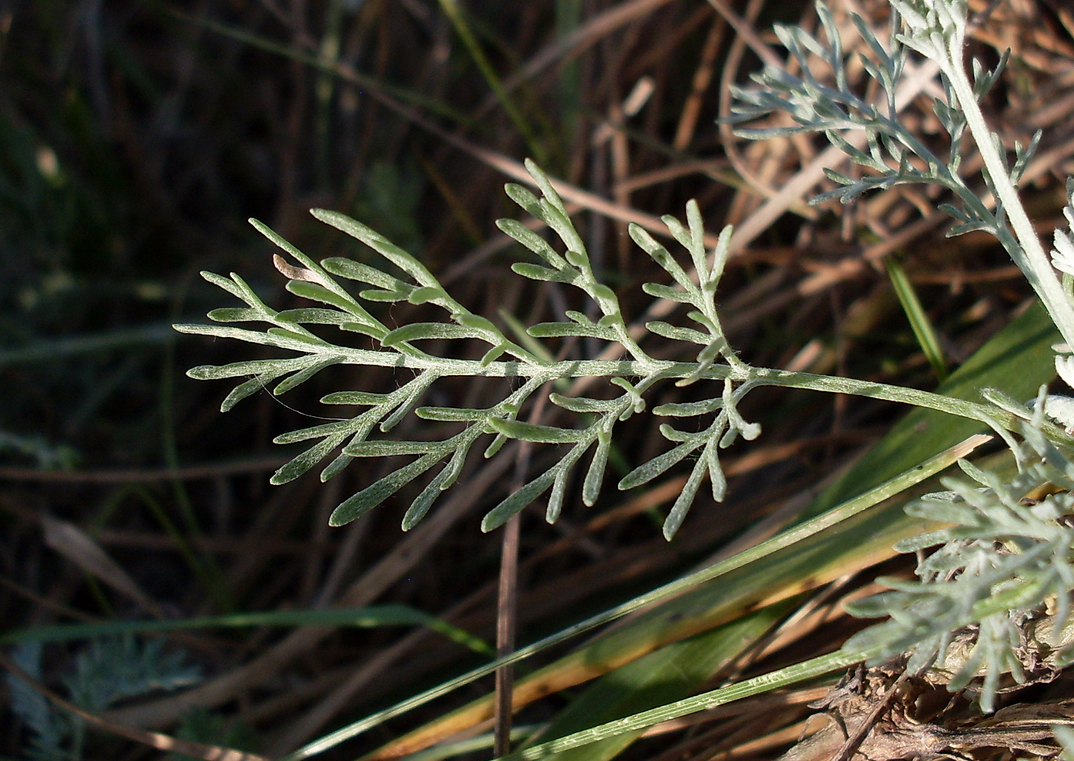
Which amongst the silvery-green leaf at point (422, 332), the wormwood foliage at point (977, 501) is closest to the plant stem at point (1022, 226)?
the wormwood foliage at point (977, 501)

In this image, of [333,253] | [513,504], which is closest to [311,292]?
[513,504]

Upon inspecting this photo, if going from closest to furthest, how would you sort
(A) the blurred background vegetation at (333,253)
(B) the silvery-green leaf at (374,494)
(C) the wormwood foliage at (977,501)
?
→ (C) the wormwood foliage at (977,501) → (B) the silvery-green leaf at (374,494) → (A) the blurred background vegetation at (333,253)

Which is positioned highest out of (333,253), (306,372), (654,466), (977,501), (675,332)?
(333,253)

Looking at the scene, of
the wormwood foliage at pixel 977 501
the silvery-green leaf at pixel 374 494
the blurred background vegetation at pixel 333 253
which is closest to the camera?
the wormwood foliage at pixel 977 501

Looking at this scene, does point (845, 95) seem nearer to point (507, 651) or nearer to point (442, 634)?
point (507, 651)

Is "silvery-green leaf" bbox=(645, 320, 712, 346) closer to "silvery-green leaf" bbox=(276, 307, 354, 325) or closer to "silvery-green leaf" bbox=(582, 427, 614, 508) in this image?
"silvery-green leaf" bbox=(582, 427, 614, 508)

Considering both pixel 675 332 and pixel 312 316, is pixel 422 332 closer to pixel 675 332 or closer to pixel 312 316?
pixel 312 316

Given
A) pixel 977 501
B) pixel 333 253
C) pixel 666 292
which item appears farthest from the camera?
pixel 333 253

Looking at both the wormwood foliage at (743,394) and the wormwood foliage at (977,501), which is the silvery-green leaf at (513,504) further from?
the wormwood foliage at (977,501)
